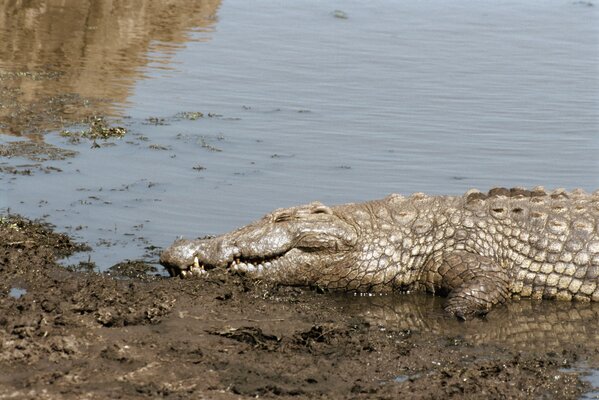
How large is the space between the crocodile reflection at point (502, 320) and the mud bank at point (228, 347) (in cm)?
3

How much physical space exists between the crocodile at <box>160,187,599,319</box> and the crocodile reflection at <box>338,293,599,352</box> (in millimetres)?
130

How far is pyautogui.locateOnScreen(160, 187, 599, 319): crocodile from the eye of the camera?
8.44 m

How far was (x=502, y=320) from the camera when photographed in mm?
8148

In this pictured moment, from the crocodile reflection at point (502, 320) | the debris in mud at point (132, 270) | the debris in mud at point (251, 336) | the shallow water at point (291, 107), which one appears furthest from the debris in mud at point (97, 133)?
the debris in mud at point (251, 336)

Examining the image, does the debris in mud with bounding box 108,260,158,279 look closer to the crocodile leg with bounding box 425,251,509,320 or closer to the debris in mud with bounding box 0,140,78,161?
the crocodile leg with bounding box 425,251,509,320

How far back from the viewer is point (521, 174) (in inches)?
460

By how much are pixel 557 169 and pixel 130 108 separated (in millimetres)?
5174

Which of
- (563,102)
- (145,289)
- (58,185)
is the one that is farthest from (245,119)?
(145,289)

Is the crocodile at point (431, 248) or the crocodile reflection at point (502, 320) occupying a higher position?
the crocodile at point (431, 248)

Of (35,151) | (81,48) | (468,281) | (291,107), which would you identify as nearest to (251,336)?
(468,281)

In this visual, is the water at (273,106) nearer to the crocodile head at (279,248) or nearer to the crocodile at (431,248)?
the crocodile head at (279,248)

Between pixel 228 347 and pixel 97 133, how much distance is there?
5962 mm

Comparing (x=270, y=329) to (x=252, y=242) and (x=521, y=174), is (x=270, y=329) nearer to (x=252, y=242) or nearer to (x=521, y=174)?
(x=252, y=242)

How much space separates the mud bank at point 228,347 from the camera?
6129 mm
